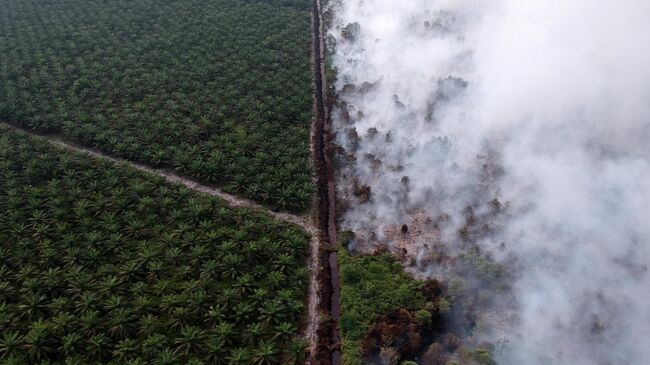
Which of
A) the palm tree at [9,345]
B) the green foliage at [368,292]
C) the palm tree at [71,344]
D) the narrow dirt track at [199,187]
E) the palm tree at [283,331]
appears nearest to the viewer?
the palm tree at [9,345]

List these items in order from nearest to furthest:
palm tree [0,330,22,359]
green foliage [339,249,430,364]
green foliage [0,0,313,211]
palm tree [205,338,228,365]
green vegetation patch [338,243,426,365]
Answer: palm tree [0,330,22,359]
palm tree [205,338,228,365]
green vegetation patch [338,243,426,365]
green foliage [339,249,430,364]
green foliage [0,0,313,211]

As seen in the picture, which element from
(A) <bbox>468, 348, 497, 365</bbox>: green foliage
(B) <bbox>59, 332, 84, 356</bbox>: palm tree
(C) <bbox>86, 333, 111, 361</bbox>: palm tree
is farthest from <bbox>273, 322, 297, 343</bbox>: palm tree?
(B) <bbox>59, 332, 84, 356</bbox>: palm tree

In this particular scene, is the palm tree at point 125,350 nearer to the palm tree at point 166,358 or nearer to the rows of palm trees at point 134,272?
the rows of palm trees at point 134,272

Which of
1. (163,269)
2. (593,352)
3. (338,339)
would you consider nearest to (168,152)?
(163,269)

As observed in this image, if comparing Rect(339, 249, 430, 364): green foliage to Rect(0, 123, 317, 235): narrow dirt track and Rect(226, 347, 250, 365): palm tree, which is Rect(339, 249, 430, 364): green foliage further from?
Rect(226, 347, 250, 365): palm tree

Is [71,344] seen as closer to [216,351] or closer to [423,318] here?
[216,351]

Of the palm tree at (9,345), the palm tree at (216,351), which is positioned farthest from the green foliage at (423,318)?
the palm tree at (9,345)
